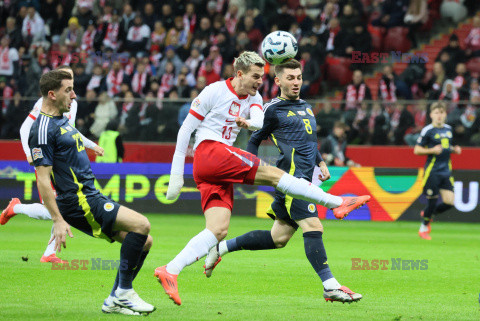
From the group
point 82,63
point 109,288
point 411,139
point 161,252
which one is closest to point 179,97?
point 82,63

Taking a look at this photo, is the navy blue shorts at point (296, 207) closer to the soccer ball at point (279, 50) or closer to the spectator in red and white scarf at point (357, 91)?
the soccer ball at point (279, 50)

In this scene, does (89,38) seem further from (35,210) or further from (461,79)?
(35,210)

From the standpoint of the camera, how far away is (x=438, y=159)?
1359 centimetres

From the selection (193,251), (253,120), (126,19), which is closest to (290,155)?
(253,120)

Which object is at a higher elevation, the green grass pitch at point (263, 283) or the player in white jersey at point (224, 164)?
the player in white jersey at point (224, 164)

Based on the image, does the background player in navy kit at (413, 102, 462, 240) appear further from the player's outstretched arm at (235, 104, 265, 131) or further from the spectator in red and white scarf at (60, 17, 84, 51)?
the spectator in red and white scarf at (60, 17, 84, 51)

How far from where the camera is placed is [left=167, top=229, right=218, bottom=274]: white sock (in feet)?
20.6

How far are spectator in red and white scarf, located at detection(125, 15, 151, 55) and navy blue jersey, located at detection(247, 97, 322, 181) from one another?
1380cm

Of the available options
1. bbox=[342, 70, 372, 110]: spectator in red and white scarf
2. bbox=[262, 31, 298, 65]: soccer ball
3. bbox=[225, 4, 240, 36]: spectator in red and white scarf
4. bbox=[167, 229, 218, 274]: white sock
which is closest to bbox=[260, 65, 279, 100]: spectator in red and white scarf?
bbox=[342, 70, 372, 110]: spectator in red and white scarf

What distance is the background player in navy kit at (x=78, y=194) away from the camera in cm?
603

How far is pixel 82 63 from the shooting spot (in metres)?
19.6

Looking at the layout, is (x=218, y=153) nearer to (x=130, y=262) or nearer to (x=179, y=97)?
(x=130, y=262)

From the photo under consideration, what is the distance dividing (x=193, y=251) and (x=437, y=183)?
8.04 metres

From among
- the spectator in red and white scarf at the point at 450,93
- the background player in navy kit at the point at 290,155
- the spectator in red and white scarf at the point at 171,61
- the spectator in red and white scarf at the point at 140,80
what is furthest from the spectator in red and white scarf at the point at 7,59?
the background player in navy kit at the point at 290,155
